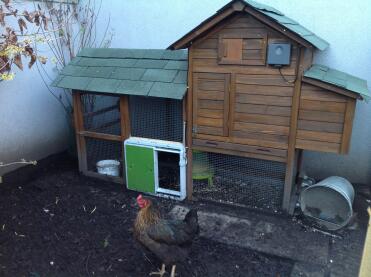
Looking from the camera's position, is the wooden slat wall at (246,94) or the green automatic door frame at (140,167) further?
the green automatic door frame at (140,167)

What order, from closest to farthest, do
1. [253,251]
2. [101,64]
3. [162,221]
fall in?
[162,221], [253,251], [101,64]

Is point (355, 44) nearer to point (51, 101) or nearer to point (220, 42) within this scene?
point (220, 42)

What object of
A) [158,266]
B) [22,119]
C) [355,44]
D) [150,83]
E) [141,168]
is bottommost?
[158,266]

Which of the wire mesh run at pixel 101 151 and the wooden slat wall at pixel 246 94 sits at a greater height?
the wooden slat wall at pixel 246 94

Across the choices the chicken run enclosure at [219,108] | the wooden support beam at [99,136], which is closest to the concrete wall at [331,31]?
the chicken run enclosure at [219,108]

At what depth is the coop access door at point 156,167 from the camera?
15.5 feet

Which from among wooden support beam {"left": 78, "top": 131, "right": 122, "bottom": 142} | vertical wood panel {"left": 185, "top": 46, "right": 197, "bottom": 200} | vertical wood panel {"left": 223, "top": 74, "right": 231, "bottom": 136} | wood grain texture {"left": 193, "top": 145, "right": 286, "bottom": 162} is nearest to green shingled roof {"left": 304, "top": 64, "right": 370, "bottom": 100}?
vertical wood panel {"left": 223, "top": 74, "right": 231, "bottom": 136}

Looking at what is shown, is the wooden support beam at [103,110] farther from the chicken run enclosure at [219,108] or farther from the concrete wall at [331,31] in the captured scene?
the concrete wall at [331,31]

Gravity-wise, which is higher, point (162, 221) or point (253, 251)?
point (162, 221)

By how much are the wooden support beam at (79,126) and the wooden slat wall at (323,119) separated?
301 cm

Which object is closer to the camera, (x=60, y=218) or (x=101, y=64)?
(x=60, y=218)

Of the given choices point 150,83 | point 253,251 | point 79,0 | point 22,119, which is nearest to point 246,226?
point 253,251

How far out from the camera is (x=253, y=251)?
382cm

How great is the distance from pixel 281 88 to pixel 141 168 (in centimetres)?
209
